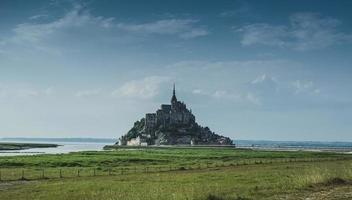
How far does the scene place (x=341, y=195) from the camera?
3058 cm

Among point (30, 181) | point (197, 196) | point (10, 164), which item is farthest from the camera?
point (10, 164)

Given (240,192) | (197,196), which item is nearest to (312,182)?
(240,192)

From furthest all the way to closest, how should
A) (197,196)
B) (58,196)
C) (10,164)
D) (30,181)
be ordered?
(10,164) < (30,181) < (58,196) < (197,196)

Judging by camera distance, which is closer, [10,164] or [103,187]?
[103,187]

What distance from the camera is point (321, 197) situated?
3023 cm

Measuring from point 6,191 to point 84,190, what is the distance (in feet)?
23.2

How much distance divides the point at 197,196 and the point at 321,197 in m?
7.88

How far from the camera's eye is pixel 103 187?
1698 inches

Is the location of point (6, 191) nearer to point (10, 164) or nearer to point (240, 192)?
point (240, 192)

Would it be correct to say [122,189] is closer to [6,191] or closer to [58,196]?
[58,196]

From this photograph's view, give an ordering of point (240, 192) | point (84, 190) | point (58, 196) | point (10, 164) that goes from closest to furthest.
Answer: point (240, 192), point (58, 196), point (84, 190), point (10, 164)

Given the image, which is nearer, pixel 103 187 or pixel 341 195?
pixel 341 195

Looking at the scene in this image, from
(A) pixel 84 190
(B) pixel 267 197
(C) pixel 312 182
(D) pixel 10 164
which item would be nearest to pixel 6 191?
(A) pixel 84 190

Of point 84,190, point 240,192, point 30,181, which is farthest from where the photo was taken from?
point 30,181
